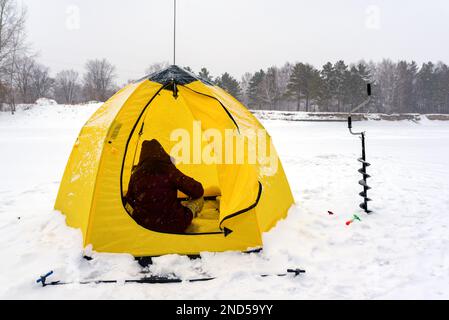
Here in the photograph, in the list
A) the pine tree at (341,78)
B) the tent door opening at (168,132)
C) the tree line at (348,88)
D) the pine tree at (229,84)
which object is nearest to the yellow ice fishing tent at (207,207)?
the tent door opening at (168,132)

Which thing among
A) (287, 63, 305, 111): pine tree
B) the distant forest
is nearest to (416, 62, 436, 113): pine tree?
the distant forest

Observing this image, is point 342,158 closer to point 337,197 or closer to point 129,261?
point 337,197

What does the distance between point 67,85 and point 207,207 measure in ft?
290

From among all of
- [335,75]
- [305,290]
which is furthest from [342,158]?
[335,75]

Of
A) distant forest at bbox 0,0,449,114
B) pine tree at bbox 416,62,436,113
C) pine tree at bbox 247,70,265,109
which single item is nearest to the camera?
distant forest at bbox 0,0,449,114

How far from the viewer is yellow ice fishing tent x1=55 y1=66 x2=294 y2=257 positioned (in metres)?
3.57

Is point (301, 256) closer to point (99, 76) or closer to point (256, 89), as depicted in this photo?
point (256, 89)

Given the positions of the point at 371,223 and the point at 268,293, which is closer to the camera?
the point at 268,293

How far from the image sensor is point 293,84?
4741 cm

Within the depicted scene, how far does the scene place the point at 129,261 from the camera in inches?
134

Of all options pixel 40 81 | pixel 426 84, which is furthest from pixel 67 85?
pixel 426 84

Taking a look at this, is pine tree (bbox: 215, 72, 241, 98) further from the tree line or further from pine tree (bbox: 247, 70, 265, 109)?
Result: pine tree (bbox: 247, 70, 265, 109)

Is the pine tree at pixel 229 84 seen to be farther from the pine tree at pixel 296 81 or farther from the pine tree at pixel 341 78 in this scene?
the pine tree at pixel 341 78
